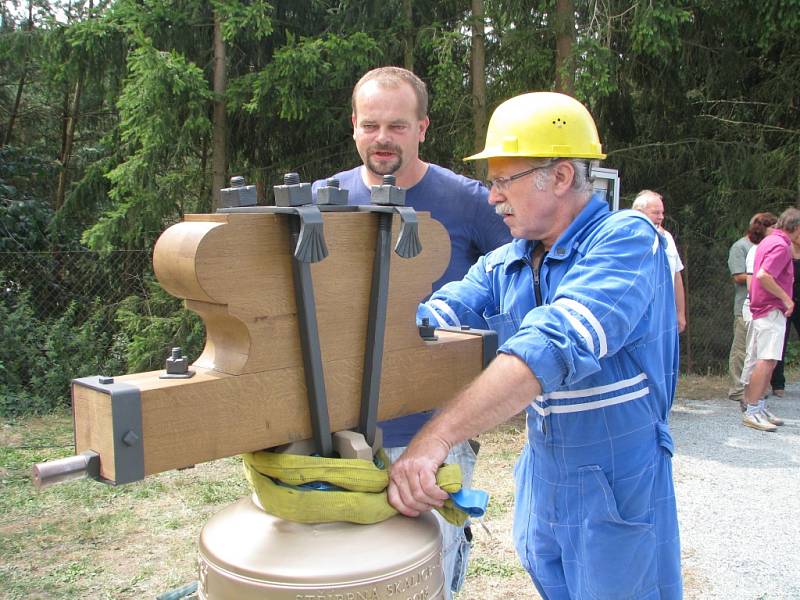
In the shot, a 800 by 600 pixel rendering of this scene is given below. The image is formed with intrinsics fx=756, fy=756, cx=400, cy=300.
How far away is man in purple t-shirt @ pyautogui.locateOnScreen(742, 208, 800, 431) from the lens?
671cm

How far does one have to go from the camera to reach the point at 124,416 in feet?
3.59

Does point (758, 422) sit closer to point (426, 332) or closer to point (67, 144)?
point (426, 332)

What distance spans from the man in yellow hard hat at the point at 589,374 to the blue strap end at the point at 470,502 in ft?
1.33

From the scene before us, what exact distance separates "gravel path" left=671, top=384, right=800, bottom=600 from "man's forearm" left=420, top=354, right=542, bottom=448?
2.84 meters

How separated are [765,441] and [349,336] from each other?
6.12m

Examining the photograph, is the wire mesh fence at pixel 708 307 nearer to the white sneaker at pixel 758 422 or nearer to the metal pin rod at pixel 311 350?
the white sneaker at pixel 758 422

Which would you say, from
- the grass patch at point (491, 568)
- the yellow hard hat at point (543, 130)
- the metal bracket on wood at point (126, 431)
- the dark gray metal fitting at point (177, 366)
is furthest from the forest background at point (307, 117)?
the metal bracket on wood at point (126, 431)

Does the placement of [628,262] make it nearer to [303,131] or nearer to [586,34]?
[586,34]

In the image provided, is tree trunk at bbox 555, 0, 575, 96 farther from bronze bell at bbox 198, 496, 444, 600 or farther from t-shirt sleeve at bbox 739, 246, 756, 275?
bronze bell at bbox 198, 496, 444, 600

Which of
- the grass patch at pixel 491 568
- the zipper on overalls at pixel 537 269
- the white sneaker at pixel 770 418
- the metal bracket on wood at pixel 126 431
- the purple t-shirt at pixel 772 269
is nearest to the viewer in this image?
the metal bracket on wood at pixel 126 431

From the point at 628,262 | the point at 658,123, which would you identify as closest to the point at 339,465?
the point at 628,262

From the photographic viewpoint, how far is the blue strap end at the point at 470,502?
1.39 meters

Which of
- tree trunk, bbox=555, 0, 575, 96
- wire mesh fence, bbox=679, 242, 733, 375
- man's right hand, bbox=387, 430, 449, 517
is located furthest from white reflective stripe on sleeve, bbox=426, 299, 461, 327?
wire mesh fence, bbox=679, 242, 733, 375

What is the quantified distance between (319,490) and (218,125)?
299 inches
